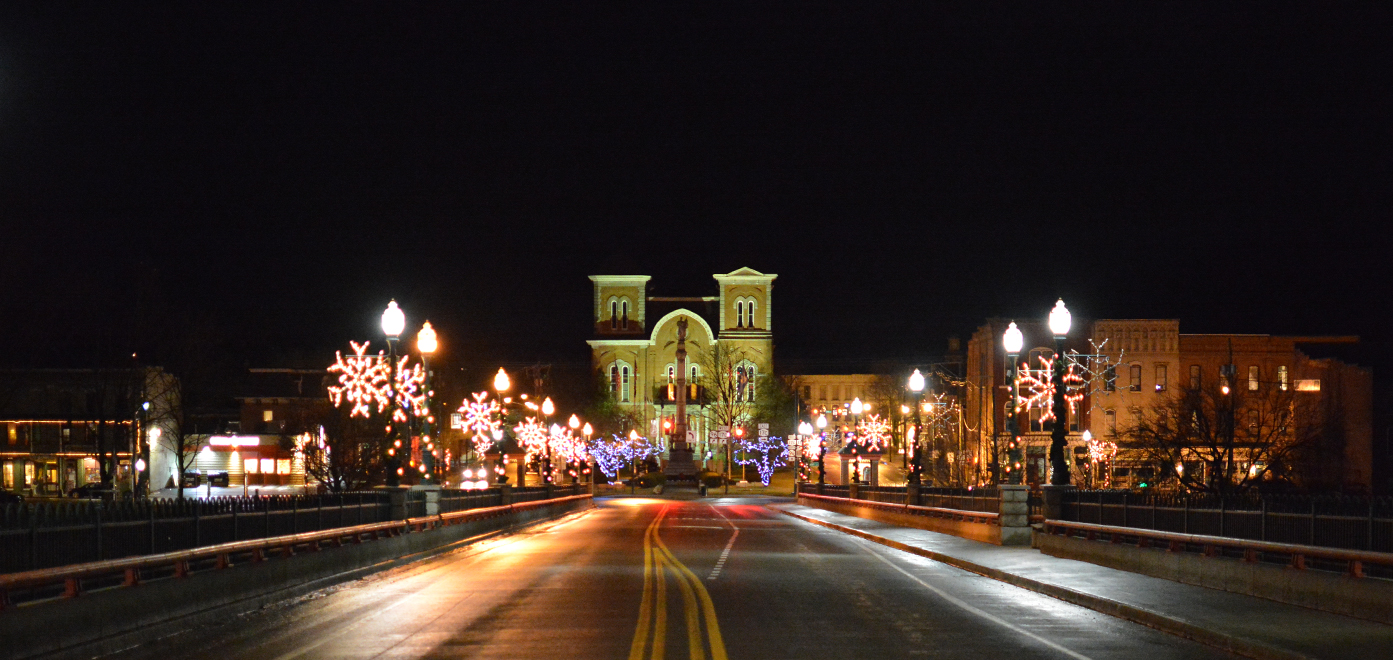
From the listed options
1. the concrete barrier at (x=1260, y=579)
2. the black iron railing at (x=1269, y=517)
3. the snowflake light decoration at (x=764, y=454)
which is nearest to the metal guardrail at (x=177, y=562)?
the concrete barrier at (x=1260, y=579)

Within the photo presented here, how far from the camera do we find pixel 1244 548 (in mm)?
19406

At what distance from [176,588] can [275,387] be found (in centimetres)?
9521

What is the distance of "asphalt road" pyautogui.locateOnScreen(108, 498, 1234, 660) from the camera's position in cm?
1379

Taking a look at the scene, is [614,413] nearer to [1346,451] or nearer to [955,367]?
[955,367]

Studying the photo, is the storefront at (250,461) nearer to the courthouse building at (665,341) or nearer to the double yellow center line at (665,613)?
the courthouse building at (665,341)

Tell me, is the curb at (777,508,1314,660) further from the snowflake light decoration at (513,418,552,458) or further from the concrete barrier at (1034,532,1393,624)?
the snowflake light decoration at (513,418,552,458)

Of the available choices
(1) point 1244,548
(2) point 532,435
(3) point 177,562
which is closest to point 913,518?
(1) point 1244,548

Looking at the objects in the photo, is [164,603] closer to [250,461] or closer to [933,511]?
[933,511]

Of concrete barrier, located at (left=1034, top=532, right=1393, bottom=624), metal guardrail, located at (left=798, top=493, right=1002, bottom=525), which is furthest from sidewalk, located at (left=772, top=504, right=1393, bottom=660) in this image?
metal guardrail, located at (left=798, top=493, right=1002, bottom=525)

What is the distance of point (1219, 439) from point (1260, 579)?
4694cm

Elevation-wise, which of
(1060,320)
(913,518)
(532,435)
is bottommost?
(913,518)

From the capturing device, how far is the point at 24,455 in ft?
283

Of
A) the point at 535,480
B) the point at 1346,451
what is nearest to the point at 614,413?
the point at 535,480

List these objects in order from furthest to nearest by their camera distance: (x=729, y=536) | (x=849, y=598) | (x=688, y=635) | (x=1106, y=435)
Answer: (x=1106, y=435) → (x=729, y=536) → (x=849, y=598) → (x=688, y=635)
